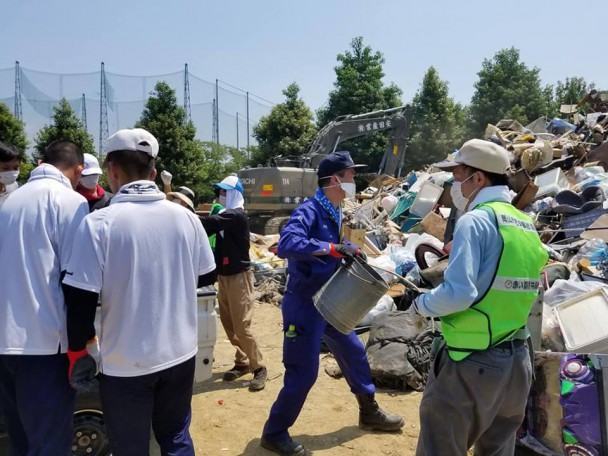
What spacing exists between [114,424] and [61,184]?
1136 mm

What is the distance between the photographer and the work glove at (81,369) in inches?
82.8

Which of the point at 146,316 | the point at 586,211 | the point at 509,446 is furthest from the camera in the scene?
the point at 586,211

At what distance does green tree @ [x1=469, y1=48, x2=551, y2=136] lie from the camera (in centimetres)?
2691

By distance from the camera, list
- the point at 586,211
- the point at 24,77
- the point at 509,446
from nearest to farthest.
Result: the point at 509,446
the point at 586,211
the point at 24,77

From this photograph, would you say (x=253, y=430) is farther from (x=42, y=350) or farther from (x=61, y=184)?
(x=61, y=184)

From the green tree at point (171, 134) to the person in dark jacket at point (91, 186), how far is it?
15.3 metres

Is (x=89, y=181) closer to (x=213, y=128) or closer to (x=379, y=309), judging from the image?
(x=379, y=309)

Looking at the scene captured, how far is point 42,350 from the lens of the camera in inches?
86.2

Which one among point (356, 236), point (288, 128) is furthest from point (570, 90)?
point (356, 236)

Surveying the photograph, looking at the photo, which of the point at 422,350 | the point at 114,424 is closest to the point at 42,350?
the point at 114,424

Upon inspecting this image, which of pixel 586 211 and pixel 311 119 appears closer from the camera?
pixel 586 211

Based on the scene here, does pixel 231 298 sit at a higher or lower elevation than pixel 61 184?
lower

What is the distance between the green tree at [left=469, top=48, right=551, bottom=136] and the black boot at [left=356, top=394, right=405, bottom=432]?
1007 inches

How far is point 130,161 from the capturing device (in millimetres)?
2168
